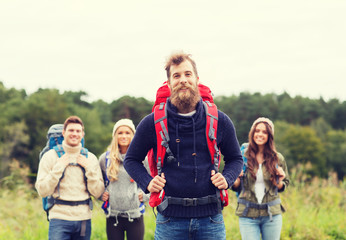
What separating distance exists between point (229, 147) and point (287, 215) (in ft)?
14.0

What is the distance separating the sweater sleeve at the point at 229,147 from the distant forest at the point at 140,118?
21584mm

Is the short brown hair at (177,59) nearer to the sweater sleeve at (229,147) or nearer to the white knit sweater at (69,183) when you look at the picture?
the sweater sleeve at (229,147)

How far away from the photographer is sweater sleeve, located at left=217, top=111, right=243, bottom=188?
2.85 meters

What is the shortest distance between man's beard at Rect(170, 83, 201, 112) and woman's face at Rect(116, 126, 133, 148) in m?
2.12

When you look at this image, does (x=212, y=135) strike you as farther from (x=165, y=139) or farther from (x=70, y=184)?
(x=70, y=184)

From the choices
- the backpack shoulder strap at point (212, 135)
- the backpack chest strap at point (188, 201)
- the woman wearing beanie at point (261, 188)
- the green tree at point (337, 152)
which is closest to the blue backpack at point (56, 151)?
the woman wearing beanie at point (261, 188)

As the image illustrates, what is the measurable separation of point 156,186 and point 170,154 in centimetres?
24

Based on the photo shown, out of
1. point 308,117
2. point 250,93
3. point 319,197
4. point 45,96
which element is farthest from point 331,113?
point 319,197

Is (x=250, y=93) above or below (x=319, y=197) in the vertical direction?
above

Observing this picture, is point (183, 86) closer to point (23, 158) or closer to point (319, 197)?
point (319, 197)

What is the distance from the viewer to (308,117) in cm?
7219

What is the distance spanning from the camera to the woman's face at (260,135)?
15.7 ft

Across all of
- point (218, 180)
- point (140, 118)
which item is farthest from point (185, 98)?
point (140, 118)

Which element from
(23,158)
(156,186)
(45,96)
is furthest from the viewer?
(45,96)
